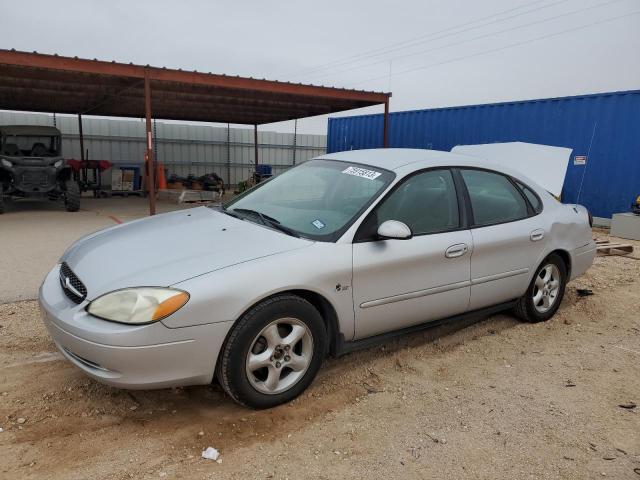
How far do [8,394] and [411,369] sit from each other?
253cm

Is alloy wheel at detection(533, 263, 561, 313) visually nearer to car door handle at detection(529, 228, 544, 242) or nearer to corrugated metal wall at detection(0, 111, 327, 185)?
car door handle at detection(529, 228, 544, 242)

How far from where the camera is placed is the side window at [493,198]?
3773 mm

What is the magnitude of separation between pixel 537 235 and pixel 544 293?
0.62m

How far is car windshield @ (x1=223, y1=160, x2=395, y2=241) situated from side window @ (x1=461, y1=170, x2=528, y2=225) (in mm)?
815

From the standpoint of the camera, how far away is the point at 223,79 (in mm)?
11172

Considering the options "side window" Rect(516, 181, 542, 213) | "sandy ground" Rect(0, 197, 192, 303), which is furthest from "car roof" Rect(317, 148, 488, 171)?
"sandy ground" Rect(0, 197, 192, 303)

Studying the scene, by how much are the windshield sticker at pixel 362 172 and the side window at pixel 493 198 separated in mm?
797

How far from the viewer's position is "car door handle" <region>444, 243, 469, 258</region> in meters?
3.42

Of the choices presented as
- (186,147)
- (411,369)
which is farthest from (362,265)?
(186,147)

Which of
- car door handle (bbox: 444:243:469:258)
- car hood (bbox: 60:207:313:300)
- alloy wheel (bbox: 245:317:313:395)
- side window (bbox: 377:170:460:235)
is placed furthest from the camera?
car door handle (bbox: 444:243:469:258)

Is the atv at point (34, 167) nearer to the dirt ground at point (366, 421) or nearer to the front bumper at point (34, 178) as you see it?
the front bumper at point (34, 178)

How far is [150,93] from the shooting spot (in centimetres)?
1312

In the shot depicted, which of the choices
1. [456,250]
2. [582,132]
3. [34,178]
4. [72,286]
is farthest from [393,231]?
[34,178]

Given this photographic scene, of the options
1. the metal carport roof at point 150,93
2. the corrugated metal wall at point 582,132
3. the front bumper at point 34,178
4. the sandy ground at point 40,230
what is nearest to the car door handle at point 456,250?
the sandy ground at point 40,230
